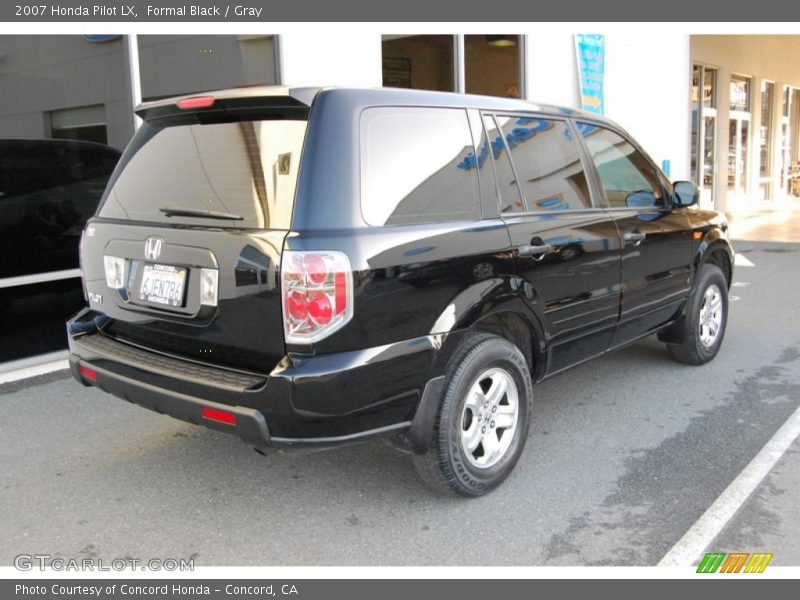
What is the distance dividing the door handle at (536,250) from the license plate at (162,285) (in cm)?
160

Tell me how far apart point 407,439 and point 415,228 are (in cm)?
90

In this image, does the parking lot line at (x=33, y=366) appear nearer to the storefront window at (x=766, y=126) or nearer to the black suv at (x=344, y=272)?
the black suv at (x=344, y=272)

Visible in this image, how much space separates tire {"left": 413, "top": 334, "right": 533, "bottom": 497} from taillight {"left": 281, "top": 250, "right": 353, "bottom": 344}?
2.28ft

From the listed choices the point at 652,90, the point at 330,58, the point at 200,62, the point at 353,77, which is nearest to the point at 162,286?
the point at 200,62

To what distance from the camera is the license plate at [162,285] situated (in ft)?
10.2

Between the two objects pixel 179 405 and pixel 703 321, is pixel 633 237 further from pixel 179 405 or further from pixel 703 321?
pixel 179 405

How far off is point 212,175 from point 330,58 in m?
4.72

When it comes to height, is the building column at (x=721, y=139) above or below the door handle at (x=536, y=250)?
above

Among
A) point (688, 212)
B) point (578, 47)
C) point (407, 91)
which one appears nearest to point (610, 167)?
point (688, 212)

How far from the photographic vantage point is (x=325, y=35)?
7.42 m

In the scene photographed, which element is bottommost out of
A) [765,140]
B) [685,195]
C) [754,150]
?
[685,195]

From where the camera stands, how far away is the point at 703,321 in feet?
18.1

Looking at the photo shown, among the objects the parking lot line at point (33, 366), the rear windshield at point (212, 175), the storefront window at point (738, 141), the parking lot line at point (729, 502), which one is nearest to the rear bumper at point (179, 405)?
the rear windshield at point (212, 175)

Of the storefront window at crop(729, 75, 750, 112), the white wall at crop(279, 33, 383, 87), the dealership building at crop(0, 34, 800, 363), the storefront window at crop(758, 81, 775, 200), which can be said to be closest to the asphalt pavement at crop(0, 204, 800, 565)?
the dealership building at crop(0, 34, 800, 363)
